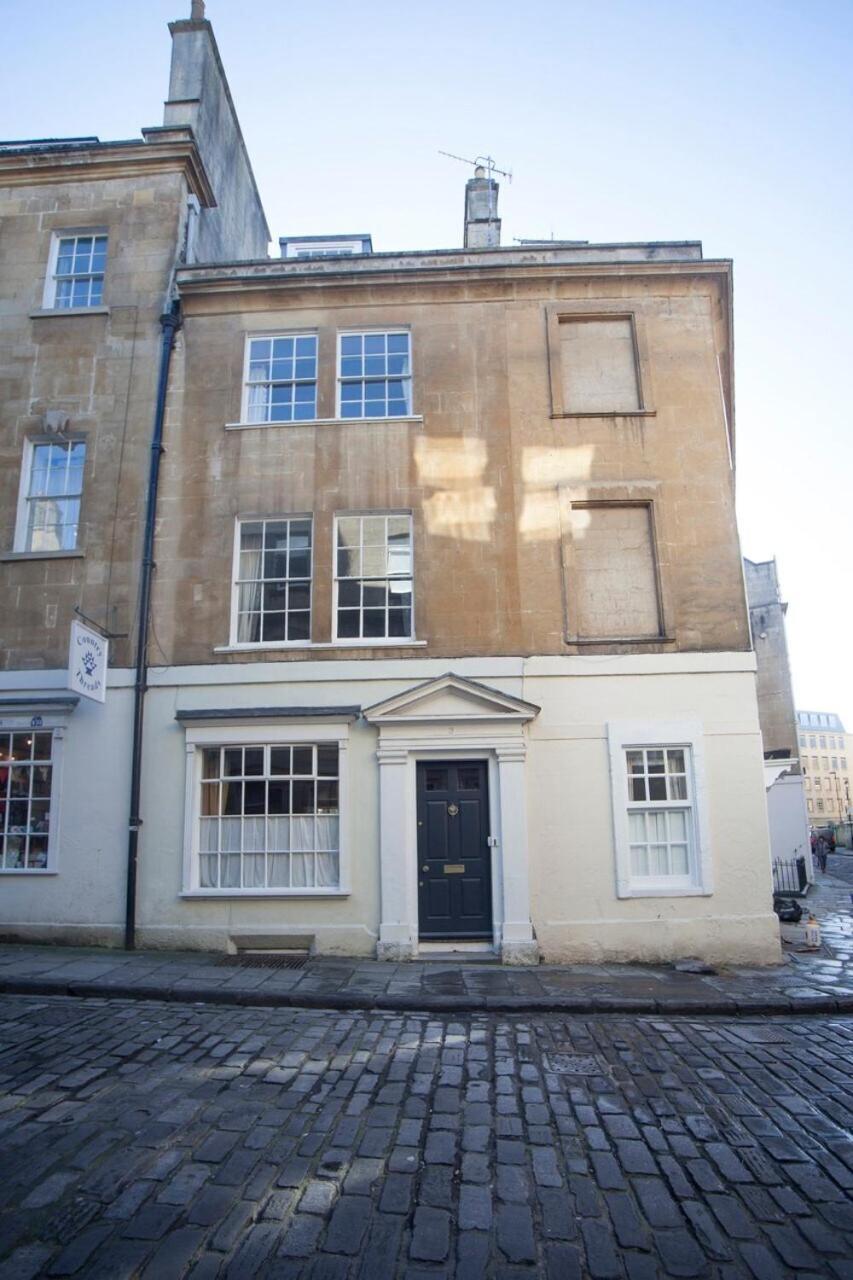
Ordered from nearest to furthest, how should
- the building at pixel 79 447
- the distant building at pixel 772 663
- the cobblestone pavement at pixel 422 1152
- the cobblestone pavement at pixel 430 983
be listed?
the cobblestone pavement at pixel 422 1152
the cobblestone pavement at pixel 430 983
the building at pixel 79 447
the distant building at pixel 772 663

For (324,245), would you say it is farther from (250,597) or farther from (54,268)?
(250,597)

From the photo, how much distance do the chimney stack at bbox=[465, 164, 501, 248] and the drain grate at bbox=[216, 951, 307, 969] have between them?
1373 cm

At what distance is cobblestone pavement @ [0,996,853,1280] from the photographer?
3.47 meters

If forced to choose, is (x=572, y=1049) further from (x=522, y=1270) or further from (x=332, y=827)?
(x=332, y=827)

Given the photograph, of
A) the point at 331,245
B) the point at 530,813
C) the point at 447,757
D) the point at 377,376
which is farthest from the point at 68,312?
the point at 530,813

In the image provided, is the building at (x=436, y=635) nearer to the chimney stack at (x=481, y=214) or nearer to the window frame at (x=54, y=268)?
the window frame at (x=54, y=268)

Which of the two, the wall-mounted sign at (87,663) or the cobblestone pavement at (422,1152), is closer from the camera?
the cobblestone pavement at (422,1152)

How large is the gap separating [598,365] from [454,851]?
26.3ft

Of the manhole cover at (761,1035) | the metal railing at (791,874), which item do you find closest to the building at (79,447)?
the manhole cover at (761,1035)

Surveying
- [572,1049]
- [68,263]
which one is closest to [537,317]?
[68,263]

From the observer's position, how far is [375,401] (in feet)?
39.4

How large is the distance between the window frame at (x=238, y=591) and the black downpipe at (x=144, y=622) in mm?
1262

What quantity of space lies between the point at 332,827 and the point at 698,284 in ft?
34.2

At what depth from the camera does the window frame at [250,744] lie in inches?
401
